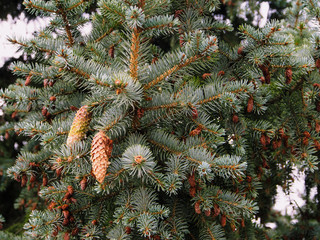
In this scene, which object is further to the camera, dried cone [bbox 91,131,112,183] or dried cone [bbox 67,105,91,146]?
dried cone [bbox 67,105,91,146]

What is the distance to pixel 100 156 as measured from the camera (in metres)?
0.89

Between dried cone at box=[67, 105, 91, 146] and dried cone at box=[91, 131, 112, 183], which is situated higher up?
dried cone at box=[67, 105, 91, 146]

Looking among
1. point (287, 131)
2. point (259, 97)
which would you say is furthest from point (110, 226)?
point (287, 131)

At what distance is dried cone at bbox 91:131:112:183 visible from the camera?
2.91ft

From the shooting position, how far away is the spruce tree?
0.96 meters

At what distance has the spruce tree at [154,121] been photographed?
0.96 m

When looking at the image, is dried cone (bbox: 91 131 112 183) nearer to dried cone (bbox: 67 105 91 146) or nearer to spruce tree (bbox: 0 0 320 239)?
spruce tree (bbox: 0 0 320 239)

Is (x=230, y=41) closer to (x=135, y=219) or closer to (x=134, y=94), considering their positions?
(x=134, y=94)

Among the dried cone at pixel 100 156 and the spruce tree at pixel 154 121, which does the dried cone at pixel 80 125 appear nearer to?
the spruce tree at pixel 154 121

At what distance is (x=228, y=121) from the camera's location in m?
1.28

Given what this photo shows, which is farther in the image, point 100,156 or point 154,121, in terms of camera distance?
point 154,121

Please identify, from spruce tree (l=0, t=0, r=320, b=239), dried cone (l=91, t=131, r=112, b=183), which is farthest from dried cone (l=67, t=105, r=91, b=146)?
dried cone (l=91, t=131, r=112, b=183)

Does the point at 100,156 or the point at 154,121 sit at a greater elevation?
the point at 154,121

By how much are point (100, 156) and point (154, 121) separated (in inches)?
10.4
